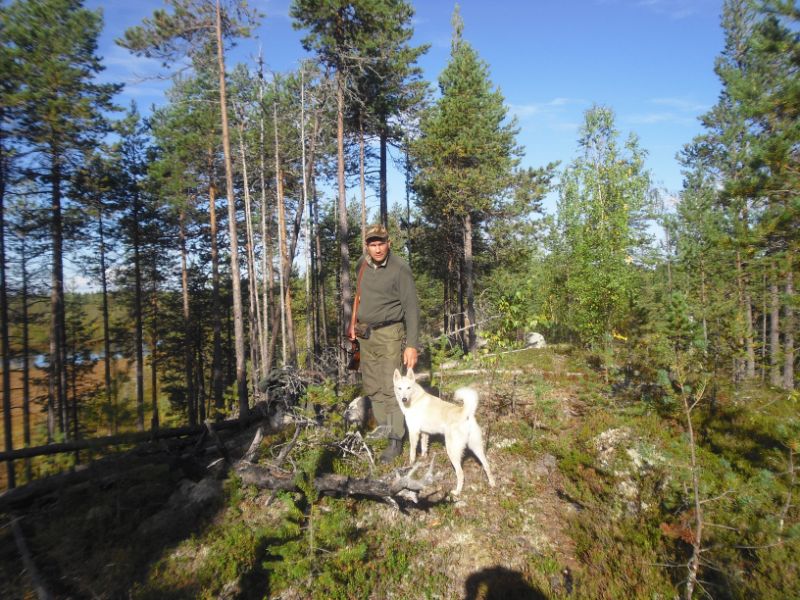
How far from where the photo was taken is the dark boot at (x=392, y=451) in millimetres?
5606

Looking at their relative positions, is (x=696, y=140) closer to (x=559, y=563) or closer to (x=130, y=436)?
(x=559, y=563)

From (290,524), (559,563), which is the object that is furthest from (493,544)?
(290,524)

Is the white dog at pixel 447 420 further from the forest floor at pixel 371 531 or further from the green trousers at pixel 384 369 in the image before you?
the forest floor at pixel 371 531

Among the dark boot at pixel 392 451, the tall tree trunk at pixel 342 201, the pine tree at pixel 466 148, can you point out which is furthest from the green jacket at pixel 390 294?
the pine tree at pixel 466 148

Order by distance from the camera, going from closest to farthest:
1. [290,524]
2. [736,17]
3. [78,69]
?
[290,524]
[78,69]
[736,17]

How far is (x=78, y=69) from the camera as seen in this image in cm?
1219

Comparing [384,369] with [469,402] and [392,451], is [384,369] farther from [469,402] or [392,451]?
[469,402]

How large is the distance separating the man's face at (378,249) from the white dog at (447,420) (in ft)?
5.40

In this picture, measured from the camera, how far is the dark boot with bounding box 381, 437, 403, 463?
5.61 m

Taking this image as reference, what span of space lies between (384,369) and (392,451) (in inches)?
51.8

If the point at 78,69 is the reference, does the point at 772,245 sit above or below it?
below

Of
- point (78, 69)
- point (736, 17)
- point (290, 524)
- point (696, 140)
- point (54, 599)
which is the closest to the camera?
point (54, 599)

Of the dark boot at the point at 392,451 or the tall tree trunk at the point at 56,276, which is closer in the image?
the dark boot at the point at 392,451

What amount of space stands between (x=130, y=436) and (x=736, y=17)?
2712 cm
